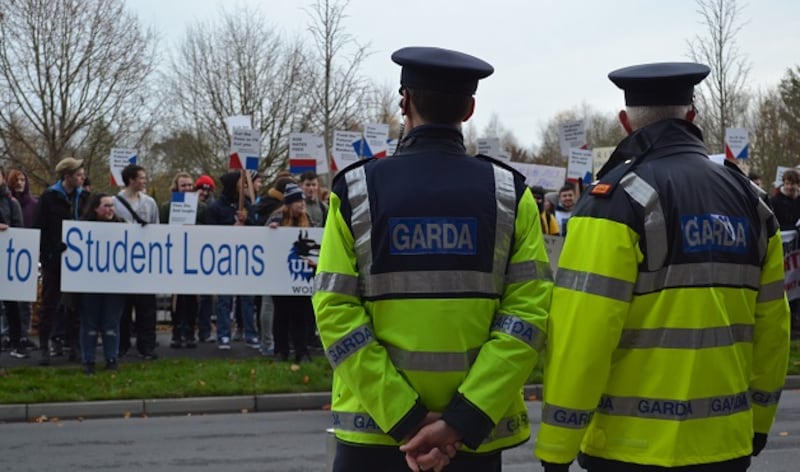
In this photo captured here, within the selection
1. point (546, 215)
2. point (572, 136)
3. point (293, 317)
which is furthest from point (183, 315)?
point (572, 136)

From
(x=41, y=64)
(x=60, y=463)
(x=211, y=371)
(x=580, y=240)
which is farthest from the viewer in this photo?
(x=41, y=64)

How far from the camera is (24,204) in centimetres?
1404

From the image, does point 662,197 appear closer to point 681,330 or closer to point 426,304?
point 681,330

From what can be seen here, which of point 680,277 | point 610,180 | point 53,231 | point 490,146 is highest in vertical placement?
point 490,146

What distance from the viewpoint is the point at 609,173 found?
11.3ft

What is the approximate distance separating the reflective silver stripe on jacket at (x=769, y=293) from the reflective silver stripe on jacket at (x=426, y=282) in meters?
1.02

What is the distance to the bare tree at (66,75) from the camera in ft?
106

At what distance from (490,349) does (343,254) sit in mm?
536

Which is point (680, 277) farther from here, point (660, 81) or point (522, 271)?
point (660, 81)

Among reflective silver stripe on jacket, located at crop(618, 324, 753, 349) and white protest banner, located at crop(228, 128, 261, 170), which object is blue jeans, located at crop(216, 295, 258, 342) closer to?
white protest banner, located at crop(228, 128, 261, 170)

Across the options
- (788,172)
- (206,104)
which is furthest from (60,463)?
(206,104)

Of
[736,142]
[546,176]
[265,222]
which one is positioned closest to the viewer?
[265,222]

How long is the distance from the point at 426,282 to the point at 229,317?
11011 millimetres

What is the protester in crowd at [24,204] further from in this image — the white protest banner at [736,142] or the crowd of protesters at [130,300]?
the white protest banner at [736,142]
